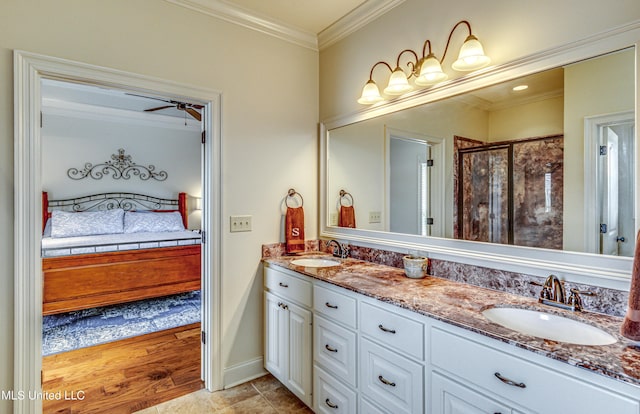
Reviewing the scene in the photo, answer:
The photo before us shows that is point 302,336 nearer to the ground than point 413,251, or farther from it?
nearer to the ground

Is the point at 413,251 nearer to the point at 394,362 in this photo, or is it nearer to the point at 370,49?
the point at 394,362

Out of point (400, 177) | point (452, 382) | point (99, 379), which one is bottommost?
point (99, 379)

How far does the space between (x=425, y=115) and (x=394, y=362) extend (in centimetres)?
142

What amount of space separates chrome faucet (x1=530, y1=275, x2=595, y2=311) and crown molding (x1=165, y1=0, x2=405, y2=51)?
184 centimetres

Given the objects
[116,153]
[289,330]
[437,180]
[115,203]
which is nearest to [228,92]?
[437,180]

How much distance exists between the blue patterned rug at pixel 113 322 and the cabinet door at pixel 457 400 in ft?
9.62

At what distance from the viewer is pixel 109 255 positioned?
357cm

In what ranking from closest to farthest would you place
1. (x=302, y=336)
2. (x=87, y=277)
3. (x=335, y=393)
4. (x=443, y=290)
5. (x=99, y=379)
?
(x=443, y=290) → (x=335, y=393) → (x=302, y=336) → (x=99, y=379) → (x=87, y=277)

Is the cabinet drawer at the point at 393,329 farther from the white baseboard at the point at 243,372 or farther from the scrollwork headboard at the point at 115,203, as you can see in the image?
the scrollwork headboard at the point at 115,203

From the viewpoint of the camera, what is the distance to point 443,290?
5.32 feet

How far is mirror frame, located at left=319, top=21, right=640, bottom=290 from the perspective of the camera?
1256 millimetres

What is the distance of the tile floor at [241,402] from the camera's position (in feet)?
6.79

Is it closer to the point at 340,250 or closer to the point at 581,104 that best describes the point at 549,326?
the point at 581,104

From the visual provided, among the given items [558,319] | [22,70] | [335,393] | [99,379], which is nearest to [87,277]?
[99,379]
